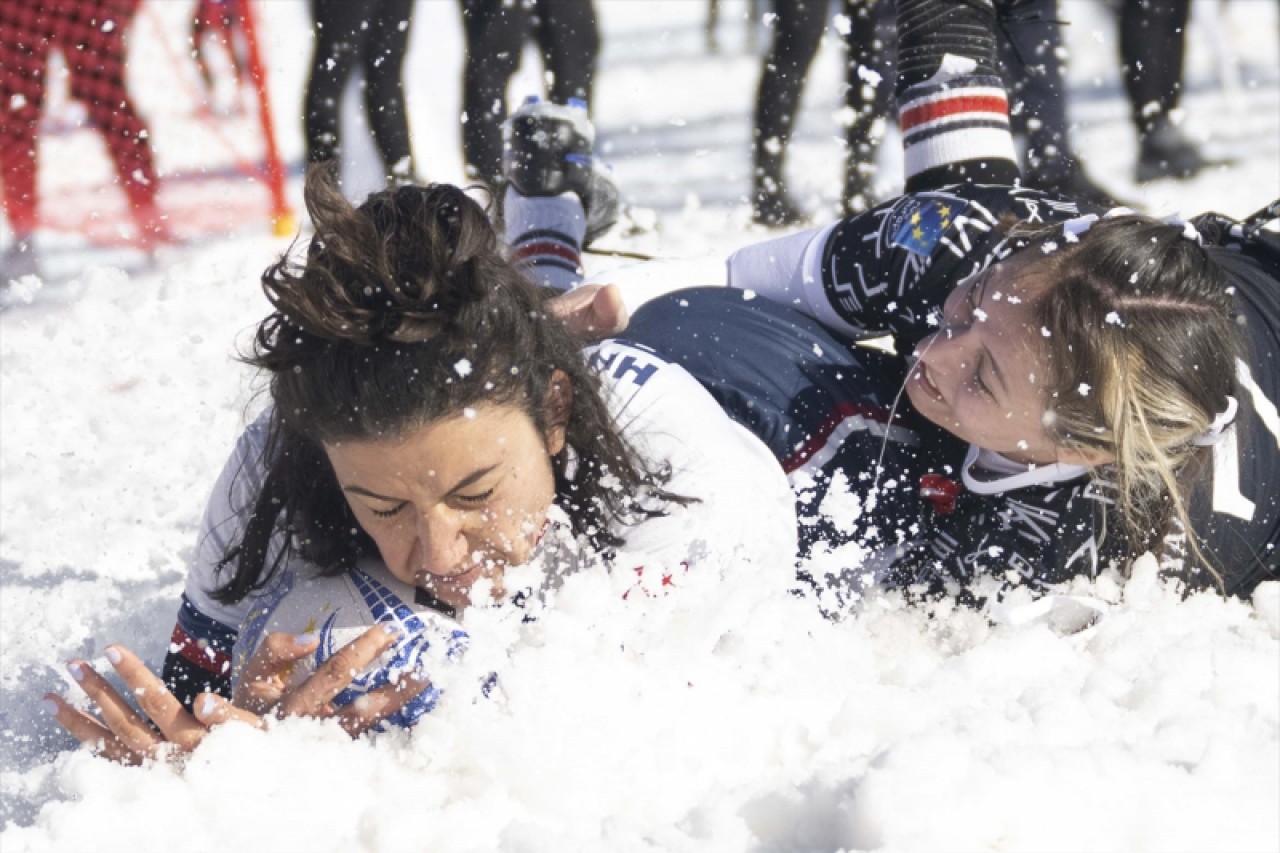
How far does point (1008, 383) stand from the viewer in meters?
2.02

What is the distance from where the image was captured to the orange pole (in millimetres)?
4105

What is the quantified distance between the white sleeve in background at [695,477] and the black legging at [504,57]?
1821mm

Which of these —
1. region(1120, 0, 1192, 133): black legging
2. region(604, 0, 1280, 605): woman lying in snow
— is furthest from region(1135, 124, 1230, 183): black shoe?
region(604, 0, 1280, 605): woman lying in snow

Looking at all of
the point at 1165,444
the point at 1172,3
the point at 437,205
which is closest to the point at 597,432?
the point at 437,205

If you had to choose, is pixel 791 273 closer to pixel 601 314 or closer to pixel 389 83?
pixel 601 314

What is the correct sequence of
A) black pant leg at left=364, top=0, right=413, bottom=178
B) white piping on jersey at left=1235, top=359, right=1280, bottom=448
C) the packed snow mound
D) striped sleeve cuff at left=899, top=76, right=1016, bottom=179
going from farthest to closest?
black pant leg at left=364, top=0, right=413, bottom=178
striped sleeve cuff at left=899, top=76, right=1016, bottom=179
white piping on jersey at left=1235, top=359, right=1280, bottom=448
the packed snow mound

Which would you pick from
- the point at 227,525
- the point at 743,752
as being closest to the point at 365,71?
the point at 227,525

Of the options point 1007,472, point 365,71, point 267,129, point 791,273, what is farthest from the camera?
point 267,129

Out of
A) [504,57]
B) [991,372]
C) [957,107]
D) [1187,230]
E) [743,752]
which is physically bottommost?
[743,752]

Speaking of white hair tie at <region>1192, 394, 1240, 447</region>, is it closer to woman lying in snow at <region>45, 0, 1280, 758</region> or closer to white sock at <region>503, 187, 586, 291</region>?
woman lying in snow at <region>45, 0, 1280, 758</region>

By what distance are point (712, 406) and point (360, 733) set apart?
2.21ft

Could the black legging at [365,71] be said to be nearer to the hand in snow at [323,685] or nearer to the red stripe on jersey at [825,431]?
the red stripe on jersey at [825,431]

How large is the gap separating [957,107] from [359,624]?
4.97ft

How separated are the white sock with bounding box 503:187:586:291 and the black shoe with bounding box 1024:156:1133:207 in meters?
1.28
